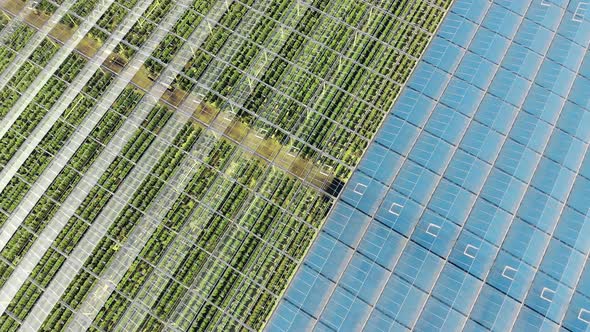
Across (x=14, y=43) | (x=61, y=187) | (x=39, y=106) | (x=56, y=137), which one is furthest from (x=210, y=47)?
(x=14, y=43)

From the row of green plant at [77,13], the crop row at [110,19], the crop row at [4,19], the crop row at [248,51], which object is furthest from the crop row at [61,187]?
the crop row at [4,19]

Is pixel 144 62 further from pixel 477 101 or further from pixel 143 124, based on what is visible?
pixel 477 101

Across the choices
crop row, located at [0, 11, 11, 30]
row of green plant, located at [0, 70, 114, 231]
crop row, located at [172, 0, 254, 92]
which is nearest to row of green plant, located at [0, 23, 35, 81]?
crop row, located at [0, 11, 11, 30]

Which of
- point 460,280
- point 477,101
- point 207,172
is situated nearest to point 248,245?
point 207,172

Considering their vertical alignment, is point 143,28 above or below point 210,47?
below

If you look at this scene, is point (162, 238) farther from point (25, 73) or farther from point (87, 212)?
point (25, 73)

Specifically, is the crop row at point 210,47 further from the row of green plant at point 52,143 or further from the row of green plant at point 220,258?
the row of green plant at point 220,258
